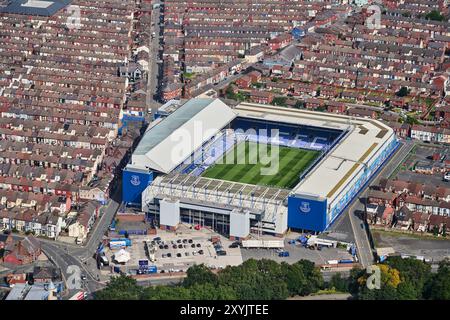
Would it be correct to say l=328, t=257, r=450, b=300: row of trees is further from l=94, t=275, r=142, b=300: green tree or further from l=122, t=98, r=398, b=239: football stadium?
l=94, t=275, r=142, b=300: green tree

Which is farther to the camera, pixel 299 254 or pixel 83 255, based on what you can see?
pixel 299 254

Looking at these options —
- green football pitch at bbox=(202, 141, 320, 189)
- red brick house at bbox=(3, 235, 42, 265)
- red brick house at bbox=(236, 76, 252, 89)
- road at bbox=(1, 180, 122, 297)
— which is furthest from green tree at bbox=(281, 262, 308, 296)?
red brick house at bbox=(236, 76, 252, 89)

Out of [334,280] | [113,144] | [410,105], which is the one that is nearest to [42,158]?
[113,144]

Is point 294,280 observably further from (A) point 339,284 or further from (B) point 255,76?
(B) point 255,76

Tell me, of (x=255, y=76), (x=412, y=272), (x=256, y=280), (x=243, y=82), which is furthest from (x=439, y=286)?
(x=255, y=76)

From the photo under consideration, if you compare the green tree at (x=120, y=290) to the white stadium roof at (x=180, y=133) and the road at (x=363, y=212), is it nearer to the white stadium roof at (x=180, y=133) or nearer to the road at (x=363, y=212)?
the white stadium roof at (x=180, y=133)

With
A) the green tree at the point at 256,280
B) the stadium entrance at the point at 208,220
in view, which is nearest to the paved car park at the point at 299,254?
the stadium entrance at the point at 208,220

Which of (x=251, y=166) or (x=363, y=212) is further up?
(x=251, y=166)
